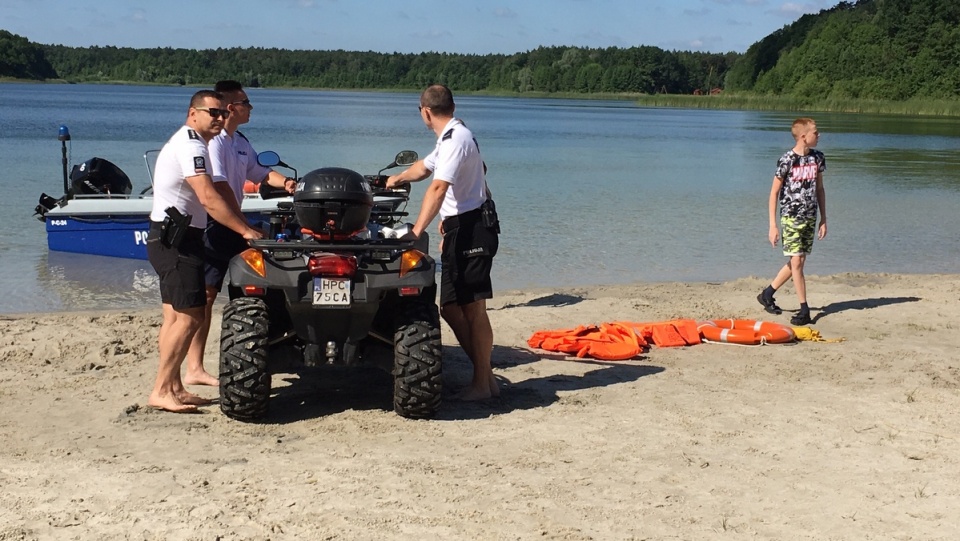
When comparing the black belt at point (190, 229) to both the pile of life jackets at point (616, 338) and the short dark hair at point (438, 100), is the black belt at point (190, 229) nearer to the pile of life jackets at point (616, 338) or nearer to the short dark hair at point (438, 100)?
the short dark hair at point (438, 100)

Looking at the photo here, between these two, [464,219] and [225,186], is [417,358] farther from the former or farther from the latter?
[225,186]

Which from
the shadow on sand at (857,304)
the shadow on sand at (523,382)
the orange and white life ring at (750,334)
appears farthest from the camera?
the shadow on sand at (857,304)

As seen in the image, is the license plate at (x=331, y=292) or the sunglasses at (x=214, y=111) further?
the sunglasses at (x=214, y=111)

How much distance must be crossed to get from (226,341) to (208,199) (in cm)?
77

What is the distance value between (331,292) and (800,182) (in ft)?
16.4

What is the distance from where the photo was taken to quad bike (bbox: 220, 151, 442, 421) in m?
5.39

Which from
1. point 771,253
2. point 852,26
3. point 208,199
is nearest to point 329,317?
point 208,199

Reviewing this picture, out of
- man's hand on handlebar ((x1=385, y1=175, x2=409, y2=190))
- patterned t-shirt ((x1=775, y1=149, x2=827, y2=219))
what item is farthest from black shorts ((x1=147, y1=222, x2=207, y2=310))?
patterned t-shirt ((x1=775, y1=149, x2=827, y2=219))

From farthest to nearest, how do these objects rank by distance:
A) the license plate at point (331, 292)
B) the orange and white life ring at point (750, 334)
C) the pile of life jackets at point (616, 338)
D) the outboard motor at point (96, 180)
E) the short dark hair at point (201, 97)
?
the outboard motor at point (96, 180) → the orange and white life ring at point (750, 334) → the pile of life jackets at point (616, 338) → the short dark hair at point (201, 97) → the license plate at point (331, 292)

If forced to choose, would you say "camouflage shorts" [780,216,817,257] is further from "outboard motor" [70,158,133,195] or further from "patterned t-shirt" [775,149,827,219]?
"outboard motor" [70,158,133,195]

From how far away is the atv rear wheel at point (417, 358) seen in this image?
561 centimetres

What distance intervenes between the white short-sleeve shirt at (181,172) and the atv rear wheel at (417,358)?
4.23 ft

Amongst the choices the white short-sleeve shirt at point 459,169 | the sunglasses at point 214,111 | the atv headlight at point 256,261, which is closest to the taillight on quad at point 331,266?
the atv headlight at point 256,261

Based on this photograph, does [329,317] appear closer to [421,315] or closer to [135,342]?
[421,315]
